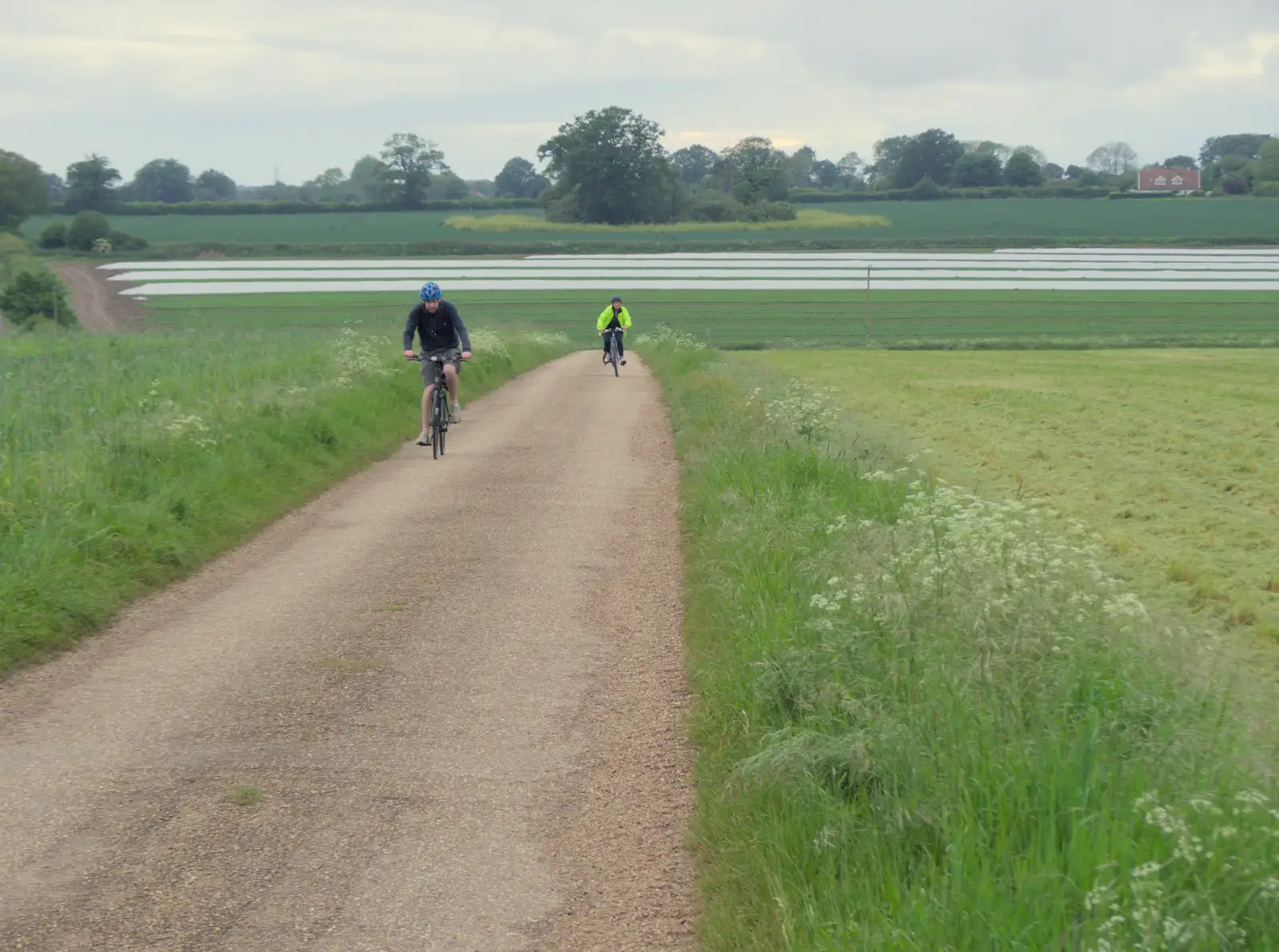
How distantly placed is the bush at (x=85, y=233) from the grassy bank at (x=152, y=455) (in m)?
77.8

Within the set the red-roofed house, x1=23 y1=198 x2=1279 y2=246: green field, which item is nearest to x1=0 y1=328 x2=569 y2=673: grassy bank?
x1=23 y1=198 x2=1279 y2=246: green field

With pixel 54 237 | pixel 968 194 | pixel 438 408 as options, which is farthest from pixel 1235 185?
pixel 438 408

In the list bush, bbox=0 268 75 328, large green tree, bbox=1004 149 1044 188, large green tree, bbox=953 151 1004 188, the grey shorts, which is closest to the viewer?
the grey shorts

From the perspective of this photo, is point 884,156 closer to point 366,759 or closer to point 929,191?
point 929,191

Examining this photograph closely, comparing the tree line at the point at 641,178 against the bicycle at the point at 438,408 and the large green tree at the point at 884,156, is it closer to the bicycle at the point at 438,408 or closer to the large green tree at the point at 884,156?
the large green tree at the point at 884,156

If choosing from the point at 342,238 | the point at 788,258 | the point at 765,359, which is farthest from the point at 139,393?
the point at 342,238

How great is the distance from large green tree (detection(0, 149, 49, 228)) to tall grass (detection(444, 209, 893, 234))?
3289 cm

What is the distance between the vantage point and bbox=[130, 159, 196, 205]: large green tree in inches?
6368

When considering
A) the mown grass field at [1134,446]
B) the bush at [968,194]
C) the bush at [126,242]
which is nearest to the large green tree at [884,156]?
the bush at [968,194]

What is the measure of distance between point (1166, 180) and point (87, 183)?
12742cm

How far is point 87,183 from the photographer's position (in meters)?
124

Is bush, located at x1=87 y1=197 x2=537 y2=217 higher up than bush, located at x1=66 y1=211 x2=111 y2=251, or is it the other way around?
bush, located at x1=87 y1=197 x2=537 y2=217

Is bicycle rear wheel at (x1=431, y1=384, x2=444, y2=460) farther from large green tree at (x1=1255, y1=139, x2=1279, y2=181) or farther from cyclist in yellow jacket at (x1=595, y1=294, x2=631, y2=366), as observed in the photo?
large green tree at (x1=1255, y1=139, x2=1279, y2=181)

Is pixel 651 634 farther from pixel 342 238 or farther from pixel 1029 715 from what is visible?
pixel 342 238
